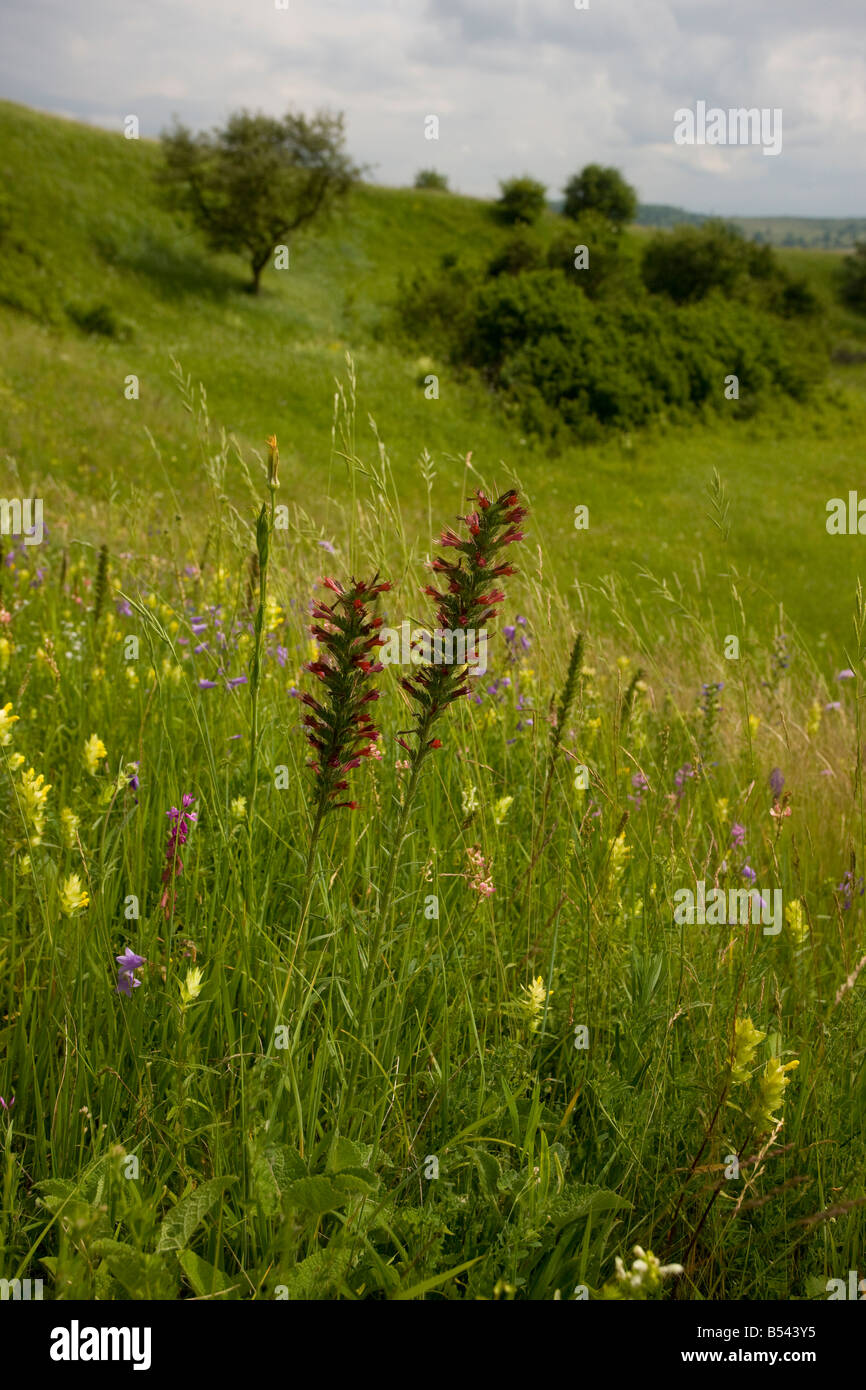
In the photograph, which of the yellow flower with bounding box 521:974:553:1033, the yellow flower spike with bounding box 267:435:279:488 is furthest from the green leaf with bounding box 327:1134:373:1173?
the yellow flower spike with bounding box 267:435:279:488

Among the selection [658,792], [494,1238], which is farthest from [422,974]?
[658,792]

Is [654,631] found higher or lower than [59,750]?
higher

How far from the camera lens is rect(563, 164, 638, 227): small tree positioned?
156 ft

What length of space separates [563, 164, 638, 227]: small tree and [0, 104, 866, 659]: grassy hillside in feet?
24.9

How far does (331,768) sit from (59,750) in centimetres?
208

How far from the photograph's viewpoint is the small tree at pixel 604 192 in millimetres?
47438

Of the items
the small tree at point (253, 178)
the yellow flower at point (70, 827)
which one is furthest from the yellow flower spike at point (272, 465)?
the small tree at point (253, 178)

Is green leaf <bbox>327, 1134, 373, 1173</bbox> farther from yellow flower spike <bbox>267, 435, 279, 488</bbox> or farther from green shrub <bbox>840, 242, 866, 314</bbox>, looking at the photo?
green shrub <bbox>840, 242, 866, 314</bbox>

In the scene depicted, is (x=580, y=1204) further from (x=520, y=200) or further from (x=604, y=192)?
(x=604, y=192)

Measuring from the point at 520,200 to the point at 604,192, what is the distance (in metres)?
6.03

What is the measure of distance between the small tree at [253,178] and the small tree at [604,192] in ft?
56.0

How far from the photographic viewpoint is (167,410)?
17.5 meters
